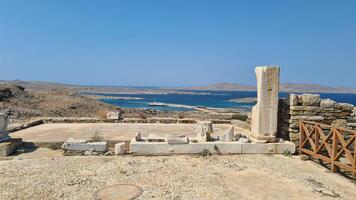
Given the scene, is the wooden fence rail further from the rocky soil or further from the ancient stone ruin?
the rocky soil

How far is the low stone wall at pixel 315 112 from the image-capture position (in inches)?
407

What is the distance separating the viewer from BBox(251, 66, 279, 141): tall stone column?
10336 millimetres

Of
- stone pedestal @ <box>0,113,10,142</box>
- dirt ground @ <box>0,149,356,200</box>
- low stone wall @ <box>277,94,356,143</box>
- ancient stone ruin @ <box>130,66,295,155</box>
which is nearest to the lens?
dirt ground @ <box>0,149,356,200</box>

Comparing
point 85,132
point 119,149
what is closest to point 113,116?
point 85,132

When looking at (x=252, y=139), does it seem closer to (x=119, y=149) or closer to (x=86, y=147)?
(x=119, y=149)

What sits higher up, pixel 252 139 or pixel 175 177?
pixel 252 139

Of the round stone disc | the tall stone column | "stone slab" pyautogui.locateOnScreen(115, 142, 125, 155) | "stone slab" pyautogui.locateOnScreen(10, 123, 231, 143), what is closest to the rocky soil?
"stone slab" pyautogui.locateOnScreen(10, 123, 231, 143)

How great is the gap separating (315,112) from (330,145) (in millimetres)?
1940

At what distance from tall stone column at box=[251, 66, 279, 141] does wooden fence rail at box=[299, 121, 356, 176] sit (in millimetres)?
977

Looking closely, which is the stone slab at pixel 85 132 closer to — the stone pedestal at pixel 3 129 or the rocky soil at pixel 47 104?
the stone pedestal at pixel 3 129

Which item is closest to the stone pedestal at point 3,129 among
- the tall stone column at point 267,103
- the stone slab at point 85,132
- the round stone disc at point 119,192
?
the stone slab at point 85,132

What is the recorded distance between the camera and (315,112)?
10.4 metres

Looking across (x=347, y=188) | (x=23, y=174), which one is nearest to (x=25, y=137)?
(x=23, y=174)

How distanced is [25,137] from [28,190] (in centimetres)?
556
